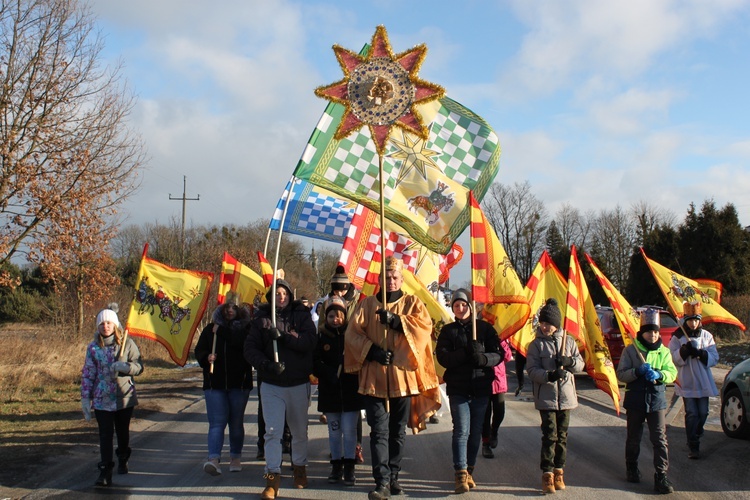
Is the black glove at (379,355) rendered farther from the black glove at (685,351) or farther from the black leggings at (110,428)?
the black glove at (685,351)

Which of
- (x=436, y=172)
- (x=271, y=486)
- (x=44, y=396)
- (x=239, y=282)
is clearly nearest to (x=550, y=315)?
(x=271, y=486)

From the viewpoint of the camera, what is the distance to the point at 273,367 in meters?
6.31

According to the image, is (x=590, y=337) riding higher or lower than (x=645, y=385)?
higher

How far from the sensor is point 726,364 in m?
17.5

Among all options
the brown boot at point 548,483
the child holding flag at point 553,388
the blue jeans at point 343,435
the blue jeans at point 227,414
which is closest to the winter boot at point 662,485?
the child holding flag at point 553,388

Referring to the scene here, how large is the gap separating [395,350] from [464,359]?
2.19 ft

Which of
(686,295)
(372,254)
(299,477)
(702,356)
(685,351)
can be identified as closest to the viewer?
(299,477)

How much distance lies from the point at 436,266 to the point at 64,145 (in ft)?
26.9

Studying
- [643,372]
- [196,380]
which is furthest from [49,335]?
[643,372]

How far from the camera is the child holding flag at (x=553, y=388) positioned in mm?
6371

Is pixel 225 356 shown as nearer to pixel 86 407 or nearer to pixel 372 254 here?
pixel 86 407

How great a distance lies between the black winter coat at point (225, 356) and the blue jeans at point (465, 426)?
2.32 m

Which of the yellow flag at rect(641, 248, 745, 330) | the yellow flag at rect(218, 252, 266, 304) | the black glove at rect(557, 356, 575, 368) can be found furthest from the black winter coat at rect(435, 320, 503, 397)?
the yellow flag at rect(218, 252, 266, 304)

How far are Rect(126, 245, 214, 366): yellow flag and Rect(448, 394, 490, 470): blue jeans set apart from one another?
157 inches
